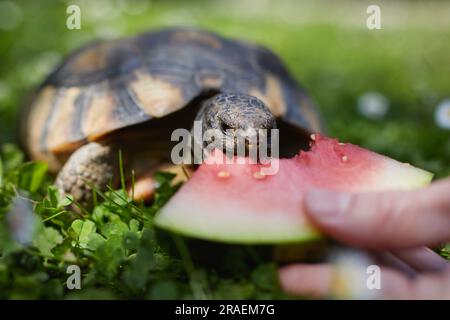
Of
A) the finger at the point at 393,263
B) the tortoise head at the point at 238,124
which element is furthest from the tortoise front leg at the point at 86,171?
the finger at the point at 393,263

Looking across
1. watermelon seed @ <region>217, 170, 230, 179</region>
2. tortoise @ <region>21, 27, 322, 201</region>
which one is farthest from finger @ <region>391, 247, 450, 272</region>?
tortoise @ <region>21, 27, 322, 201</region>

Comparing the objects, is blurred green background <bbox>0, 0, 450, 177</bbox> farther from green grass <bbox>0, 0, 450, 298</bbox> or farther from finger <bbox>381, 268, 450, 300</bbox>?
finger <bbox>381, 268, 450, 300</bbox>

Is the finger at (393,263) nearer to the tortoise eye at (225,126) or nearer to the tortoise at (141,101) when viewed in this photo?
the tortoise eye at (225,126)

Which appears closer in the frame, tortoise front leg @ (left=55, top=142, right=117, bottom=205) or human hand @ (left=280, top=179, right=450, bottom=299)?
human hand @ (left=280, top=179, right=450, bottom=299)

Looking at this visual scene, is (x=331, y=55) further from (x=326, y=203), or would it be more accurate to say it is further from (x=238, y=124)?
(x=326, y=203)

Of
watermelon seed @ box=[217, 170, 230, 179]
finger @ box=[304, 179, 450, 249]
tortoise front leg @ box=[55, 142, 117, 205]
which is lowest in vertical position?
finger @ box=[304, 179, 450, 249]

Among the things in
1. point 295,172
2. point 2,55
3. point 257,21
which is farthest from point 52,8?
point 295,172
